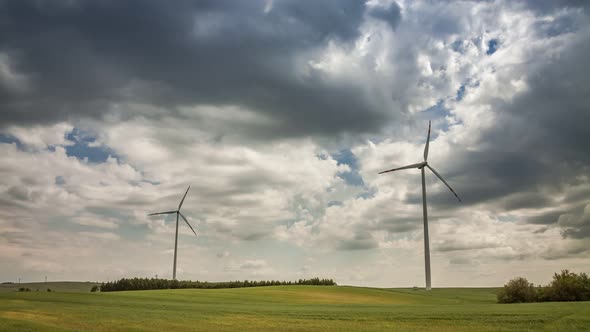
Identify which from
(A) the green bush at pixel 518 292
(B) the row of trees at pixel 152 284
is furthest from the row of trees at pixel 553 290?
(B) the row of trees at pixel 152 284

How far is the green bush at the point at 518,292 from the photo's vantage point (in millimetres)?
58219

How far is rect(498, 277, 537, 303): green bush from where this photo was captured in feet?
191

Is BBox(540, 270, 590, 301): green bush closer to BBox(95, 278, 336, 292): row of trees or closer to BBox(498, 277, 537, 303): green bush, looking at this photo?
BBox(498, 277, 537, 303): green bush

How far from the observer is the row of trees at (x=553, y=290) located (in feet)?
182

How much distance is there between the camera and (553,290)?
5659 centimetres

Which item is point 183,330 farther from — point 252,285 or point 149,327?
point 252,285

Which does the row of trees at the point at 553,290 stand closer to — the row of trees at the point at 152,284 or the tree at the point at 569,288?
the tree at the point at 569,288

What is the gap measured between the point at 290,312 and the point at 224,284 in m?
65.5

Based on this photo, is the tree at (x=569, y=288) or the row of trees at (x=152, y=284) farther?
the row of trees at (x=152, y=284)

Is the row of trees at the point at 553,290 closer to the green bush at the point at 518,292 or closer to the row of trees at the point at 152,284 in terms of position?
the green bush at the point at 518,292

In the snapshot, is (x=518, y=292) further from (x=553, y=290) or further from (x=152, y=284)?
(x=152, y=284)

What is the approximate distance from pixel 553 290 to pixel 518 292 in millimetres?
3779

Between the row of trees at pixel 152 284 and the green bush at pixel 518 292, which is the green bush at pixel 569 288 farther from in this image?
the row of trees at pixel 152 284

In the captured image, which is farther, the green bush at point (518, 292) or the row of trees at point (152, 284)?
the row of trees at point (152, 284)
